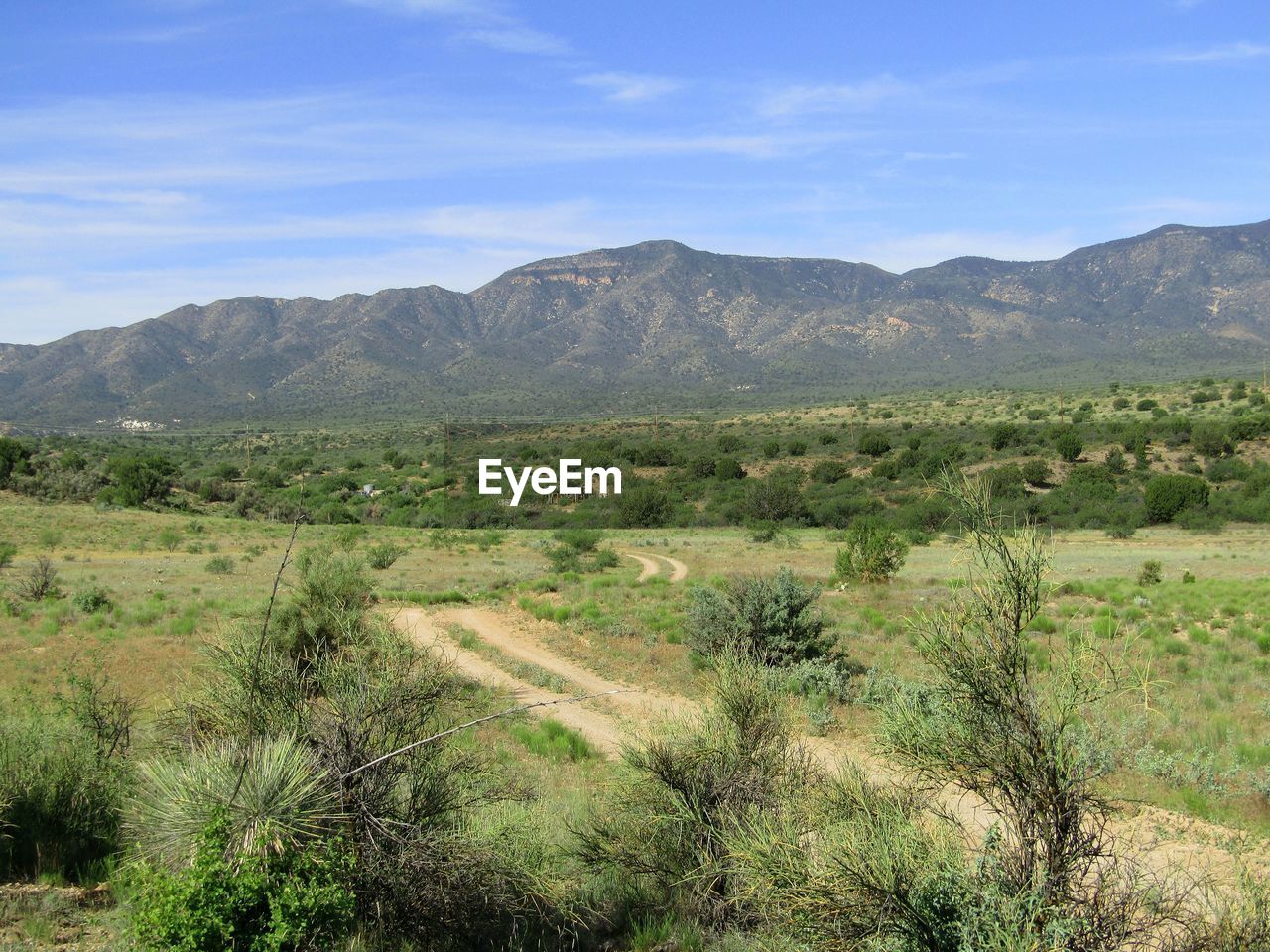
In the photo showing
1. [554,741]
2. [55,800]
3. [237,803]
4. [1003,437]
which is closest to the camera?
[237,803]

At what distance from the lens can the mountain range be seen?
425 feet

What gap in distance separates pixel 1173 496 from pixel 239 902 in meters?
50.6

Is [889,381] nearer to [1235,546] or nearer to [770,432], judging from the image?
[770,432]

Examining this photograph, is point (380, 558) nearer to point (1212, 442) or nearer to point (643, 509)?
point (643, 509)

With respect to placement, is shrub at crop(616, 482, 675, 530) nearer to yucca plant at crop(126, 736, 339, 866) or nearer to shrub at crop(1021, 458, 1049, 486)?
shrub at crop(1021, 458, 1049, 486)

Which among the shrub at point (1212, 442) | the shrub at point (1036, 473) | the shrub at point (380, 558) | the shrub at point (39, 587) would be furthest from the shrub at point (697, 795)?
the shrub at point (1212, 442)

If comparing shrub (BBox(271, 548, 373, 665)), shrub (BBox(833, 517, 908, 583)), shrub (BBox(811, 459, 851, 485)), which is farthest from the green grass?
shrub (BBox(811, 459, 851, 485))

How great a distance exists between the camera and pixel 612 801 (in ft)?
24.6

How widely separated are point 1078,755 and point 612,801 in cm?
395

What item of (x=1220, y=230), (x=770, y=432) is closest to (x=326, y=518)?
(x=770, y=432)

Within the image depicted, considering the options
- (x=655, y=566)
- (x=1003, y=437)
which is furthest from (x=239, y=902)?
(x=1003, y=437)

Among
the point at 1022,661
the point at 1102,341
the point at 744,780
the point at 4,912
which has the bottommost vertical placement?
the point at 4,912

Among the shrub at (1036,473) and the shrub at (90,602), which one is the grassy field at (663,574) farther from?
the shrub at (1036,473)

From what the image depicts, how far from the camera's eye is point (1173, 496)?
4594 centimetres
